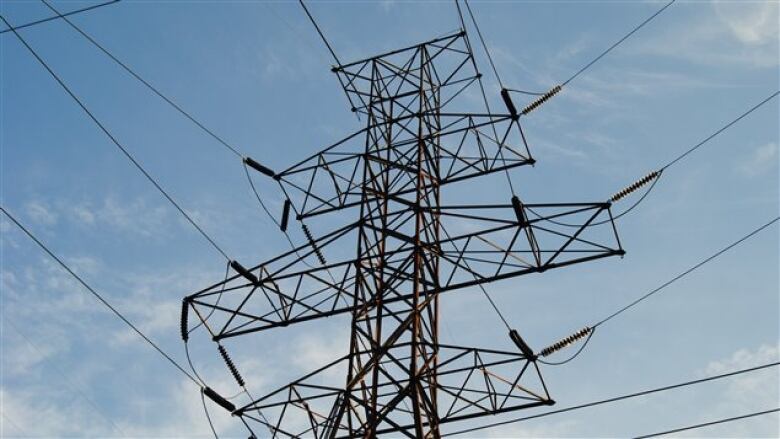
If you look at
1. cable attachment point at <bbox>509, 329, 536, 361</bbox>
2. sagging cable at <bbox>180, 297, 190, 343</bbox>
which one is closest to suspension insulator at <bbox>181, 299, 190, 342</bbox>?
sagging cable at <bbox>180, 297, 190, 343</bbox>

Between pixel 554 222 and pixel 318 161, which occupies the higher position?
pixel 318 161

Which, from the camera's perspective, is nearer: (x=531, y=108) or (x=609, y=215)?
(x=609, y=215)

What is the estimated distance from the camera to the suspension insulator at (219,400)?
11273 mm

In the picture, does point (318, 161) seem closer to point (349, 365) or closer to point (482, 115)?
point (482, 115)

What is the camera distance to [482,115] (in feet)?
45.0

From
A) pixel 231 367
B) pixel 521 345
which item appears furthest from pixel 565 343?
pixel 231 367

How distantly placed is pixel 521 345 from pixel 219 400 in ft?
17.1

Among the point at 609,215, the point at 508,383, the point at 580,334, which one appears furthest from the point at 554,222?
the point at 508,383

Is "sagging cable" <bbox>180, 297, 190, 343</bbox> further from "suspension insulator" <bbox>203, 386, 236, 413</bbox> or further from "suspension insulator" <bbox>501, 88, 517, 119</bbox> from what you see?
"suspension insulator" <bbox>501, 88, 517, 119</bbox>

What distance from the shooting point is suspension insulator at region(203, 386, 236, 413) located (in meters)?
11.3

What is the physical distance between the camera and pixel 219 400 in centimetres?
1145

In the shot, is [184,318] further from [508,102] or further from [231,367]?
[508,102]

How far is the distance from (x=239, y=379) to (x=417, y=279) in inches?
168

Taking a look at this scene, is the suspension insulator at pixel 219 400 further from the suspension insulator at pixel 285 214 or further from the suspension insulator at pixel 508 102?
the suspension insulator at pixel 508 102
